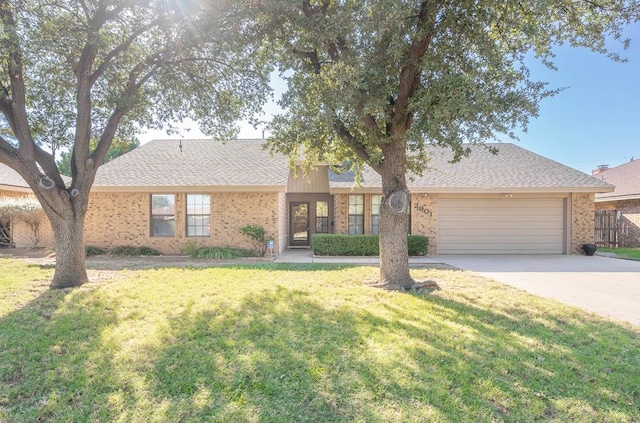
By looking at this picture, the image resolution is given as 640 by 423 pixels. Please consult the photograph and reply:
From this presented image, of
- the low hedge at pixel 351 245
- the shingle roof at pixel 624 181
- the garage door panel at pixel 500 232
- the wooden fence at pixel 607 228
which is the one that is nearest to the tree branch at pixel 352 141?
the low hedge at pixel 351 245

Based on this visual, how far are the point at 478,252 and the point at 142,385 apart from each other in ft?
39.7

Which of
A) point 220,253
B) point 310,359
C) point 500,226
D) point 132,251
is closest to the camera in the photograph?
point 310,359

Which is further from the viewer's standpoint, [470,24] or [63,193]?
[63,193]

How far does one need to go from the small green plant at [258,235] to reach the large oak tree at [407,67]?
→ 5039mm

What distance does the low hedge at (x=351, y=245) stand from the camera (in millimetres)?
11375

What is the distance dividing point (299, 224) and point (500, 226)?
8343 millimetres

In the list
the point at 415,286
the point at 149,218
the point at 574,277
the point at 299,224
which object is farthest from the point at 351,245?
the point at 149,218

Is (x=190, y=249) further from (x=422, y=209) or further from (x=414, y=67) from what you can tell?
(x=414, y=67)

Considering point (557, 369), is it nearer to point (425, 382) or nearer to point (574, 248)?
point (425, 382)

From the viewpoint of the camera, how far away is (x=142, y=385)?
295 cm

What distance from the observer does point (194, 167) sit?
12492mm

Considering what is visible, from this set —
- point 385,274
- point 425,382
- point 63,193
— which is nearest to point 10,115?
point 63,193

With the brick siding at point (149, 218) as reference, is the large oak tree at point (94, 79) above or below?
above

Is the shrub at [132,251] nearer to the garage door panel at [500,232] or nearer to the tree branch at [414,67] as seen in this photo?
the tree branch at [414,67]
